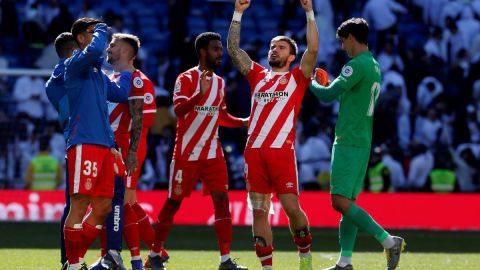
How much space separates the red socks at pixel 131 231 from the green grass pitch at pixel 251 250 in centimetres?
110

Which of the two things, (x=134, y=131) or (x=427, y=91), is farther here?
(x=427, y=91)

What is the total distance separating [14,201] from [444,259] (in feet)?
30.1

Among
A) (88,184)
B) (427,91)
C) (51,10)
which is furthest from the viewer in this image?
(51,10)

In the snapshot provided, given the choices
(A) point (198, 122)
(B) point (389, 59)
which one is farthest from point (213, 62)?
(B) point (389, 59)

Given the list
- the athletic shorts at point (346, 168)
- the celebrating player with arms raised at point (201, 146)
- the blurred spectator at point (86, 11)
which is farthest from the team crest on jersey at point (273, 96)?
the blurred spectator at point (86, 11)

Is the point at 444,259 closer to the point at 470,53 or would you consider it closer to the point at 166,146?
the point at 166,146

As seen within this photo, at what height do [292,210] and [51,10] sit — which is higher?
[51,10]

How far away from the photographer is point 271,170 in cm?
1236

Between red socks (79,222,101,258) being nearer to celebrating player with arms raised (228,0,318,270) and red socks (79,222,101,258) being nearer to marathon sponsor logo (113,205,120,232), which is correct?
marathon sponsor logo (113,205,120,232)

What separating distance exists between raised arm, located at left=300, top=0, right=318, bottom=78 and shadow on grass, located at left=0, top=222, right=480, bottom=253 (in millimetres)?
5053

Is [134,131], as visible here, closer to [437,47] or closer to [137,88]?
[137,88]

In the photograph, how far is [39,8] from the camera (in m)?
27.3

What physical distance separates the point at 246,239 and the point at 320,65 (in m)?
7.02

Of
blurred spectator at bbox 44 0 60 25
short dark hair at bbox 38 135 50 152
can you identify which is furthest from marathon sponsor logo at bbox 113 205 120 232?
blurred spectator at bbox 44 0 60 25
